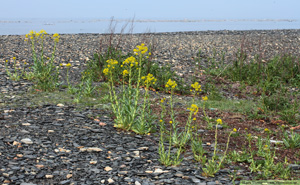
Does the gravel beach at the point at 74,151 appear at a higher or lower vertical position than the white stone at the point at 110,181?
higher

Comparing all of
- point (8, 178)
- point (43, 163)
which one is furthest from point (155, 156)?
point (8, 178)

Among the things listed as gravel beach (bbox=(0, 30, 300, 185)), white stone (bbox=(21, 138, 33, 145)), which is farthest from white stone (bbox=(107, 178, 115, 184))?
white stone (bbox=(21, 138, 33, 145))

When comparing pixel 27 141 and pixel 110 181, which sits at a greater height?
pixel 27 141

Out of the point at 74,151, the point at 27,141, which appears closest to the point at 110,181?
the point at 74,151

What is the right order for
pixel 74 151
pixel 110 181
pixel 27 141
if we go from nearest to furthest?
pixel 110 181, pixel 74 151, pixel 27 141

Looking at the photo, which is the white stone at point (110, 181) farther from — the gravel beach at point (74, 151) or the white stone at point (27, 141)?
the white stone at point (27, 141)

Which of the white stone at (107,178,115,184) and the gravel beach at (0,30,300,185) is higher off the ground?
the gravel beach at (0,30,300,185)

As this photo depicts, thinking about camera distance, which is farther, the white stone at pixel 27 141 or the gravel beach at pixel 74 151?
the white stone at pixel 27 141

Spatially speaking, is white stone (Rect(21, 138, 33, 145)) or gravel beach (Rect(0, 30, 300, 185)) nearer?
gravel beach (Rect(0, 30, 300, 185))

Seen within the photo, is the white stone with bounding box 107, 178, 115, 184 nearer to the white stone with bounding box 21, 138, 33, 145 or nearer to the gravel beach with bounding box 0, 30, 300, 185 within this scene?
the gravel beach with bounding box 0, 30, 300, 185

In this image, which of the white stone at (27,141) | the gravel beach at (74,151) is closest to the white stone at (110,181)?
the gravel beach at (74,151)

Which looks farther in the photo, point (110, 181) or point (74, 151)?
point (74, 151)

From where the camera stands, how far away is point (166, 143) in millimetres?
4957

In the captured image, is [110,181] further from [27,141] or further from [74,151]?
[27,141]
